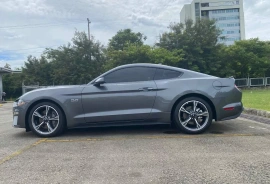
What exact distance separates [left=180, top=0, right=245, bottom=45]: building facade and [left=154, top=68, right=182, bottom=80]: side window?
96.6m

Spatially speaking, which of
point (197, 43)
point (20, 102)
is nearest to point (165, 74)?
point (20, 102)

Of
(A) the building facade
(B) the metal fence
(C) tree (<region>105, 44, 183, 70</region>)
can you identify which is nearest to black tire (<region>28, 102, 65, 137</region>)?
(C) tree (<region>105, 44, 183, 70</region>)

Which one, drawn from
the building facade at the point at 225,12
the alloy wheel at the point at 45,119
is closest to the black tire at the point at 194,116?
the alloy wheel at the point at 45,119

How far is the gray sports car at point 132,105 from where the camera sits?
473 centimetres

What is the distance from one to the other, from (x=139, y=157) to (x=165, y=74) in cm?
200

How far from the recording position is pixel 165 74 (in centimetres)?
495

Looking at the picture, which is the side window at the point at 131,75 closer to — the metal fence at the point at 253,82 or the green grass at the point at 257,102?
the green grass at the point at 257,102

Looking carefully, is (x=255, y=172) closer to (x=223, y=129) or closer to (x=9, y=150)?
(x=223, y=129)

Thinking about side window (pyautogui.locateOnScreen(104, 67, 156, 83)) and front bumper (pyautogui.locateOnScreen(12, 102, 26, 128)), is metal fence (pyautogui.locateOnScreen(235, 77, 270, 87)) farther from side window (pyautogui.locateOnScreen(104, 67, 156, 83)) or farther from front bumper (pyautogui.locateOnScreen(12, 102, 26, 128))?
front bumper (pyautogui.locateOnScreen(12, 102, 26, 128))

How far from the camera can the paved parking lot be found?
9.18 feet

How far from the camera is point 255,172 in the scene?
2.81 meters

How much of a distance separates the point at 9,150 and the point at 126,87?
220 cm

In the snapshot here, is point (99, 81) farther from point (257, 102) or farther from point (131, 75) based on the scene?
point (257, 102)

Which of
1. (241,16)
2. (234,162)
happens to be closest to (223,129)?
(234,162)
